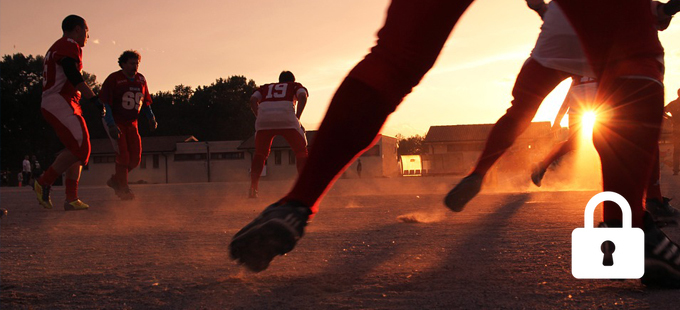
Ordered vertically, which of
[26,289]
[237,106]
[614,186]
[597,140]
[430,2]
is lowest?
[26,289]

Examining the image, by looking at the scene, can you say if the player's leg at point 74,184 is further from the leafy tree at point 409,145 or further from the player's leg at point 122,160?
the leafy tree at point 409,145

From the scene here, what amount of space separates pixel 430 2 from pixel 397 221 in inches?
128

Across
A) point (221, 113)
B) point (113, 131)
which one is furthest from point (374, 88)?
point (221, 113)

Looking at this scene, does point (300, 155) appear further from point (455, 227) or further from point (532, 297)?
point (532, 297)

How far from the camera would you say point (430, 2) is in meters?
1.70

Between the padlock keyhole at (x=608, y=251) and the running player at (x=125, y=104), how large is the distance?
7.32m

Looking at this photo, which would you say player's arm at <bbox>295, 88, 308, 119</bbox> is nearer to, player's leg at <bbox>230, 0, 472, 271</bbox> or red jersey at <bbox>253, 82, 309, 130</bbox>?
red jersey at <bbox>253, 82, 309, 130</bbox>

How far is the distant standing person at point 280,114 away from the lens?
898 cm

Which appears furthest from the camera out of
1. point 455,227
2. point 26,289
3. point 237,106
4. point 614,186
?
point 237,106

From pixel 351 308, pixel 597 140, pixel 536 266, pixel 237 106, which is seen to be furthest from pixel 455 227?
pixel 237 106

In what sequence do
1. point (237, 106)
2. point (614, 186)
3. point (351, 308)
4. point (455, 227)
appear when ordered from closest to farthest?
point (351, 308)
point (614, 186)
point (455, 227)
point (237, 106)

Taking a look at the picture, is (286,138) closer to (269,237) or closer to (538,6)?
(538,6)

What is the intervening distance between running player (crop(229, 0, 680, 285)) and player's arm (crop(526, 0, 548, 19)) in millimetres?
1600

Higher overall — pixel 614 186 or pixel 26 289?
pixel 614 186
